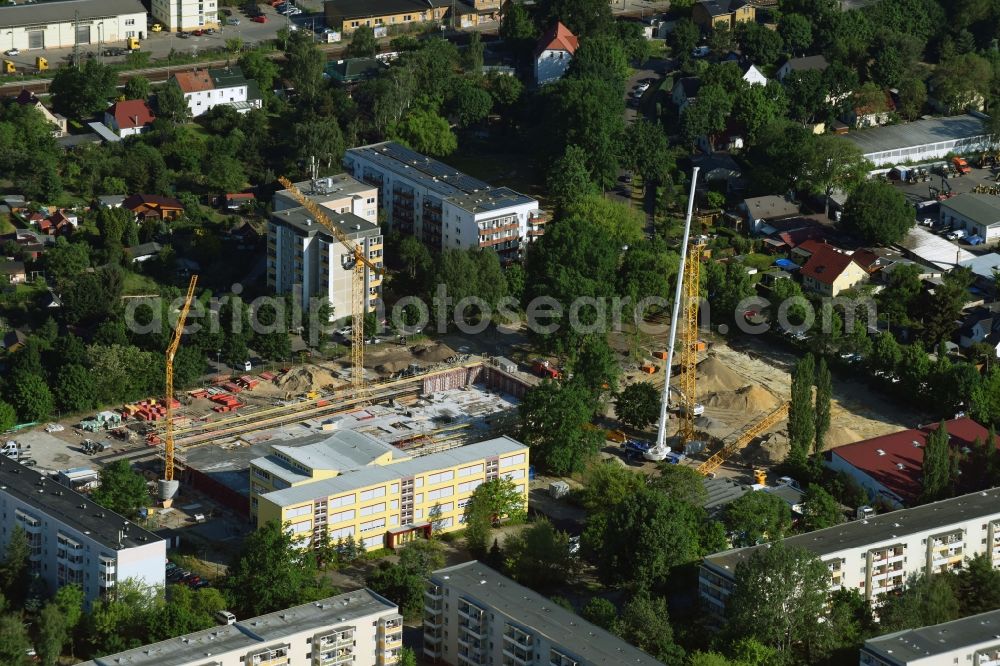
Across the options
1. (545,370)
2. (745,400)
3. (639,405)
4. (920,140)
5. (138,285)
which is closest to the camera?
(639,405)

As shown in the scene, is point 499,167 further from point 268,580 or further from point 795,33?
point 268,580

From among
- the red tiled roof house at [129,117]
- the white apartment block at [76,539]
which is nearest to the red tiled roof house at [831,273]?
the red tiled roof house at [129,117]

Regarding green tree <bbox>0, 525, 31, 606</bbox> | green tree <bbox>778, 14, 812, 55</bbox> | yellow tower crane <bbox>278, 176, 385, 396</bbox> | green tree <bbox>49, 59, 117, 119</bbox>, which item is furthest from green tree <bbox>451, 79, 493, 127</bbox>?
green tree <bbox>0, 525, 31, 606</bbox>

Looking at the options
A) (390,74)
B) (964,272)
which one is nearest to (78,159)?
(390,74)

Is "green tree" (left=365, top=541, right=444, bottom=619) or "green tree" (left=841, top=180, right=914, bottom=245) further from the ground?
"green tree" (left=841, top=180, right=914, bottom=245)

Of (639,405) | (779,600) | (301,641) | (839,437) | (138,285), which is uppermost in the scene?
(779,600)

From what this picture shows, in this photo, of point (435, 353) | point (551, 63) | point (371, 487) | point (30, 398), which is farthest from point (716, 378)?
point (551, 63)

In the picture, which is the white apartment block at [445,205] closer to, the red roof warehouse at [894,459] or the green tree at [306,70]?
the green tree at [306,70]

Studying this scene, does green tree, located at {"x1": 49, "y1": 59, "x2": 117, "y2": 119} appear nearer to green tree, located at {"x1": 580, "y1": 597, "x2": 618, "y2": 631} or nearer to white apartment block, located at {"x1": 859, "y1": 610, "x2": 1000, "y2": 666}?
green tree, located at {"x1": 580, "y1": 597, "x2": 618, "y2": 631}
